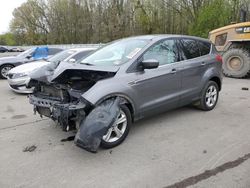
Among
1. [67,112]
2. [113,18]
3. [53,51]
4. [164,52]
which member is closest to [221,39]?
[164,52]

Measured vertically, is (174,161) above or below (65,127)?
below

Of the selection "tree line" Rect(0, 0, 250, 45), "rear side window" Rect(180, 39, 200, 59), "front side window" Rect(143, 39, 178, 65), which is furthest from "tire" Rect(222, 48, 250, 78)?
"tree line" Rect(0, 0, 250, 45)

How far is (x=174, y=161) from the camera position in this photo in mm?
3447

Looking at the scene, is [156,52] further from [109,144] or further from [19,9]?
[19,9]

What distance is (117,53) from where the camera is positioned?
464 cm

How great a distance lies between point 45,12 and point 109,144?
52493 mm

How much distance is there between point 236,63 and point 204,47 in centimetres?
511

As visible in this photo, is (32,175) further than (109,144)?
No

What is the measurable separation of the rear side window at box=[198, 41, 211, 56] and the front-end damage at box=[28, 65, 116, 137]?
2414 millimetres

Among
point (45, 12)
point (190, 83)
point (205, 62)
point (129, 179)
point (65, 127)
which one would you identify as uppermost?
point (45, 12)

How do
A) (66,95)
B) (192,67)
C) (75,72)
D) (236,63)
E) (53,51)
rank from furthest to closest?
(53,51), (236,63), (192,67), (75,72), (66,95)

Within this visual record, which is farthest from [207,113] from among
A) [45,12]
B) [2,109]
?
[45,12]

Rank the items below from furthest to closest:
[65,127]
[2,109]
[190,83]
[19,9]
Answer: [19,9], [2,109], [190,83], [65,127]

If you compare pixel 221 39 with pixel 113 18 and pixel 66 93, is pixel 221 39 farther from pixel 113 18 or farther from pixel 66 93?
pixel 113 18
